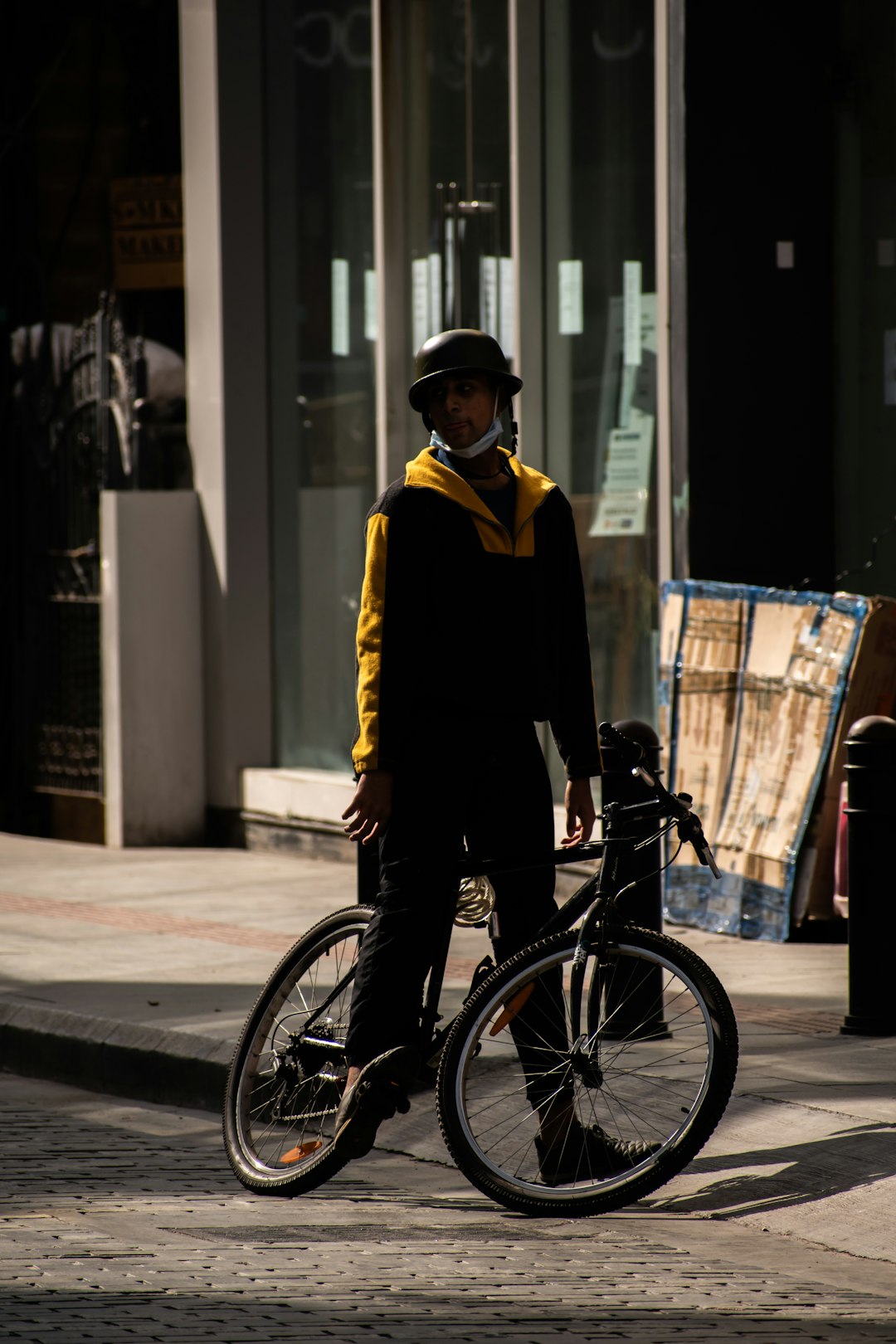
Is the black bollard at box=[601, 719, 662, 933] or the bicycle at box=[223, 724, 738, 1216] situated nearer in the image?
the bicycle at box=[223, 724, 738, 1216]

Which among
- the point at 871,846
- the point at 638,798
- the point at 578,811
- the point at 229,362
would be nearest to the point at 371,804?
the point at 578,811

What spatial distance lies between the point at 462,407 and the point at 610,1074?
157 cm

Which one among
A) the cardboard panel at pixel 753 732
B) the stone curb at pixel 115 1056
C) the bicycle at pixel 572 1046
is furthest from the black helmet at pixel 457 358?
the cardboard panel at pixel 753 732

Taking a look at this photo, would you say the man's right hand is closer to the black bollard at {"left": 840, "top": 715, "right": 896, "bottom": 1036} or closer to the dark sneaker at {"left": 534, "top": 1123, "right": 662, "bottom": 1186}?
the dark sneaker at {"left": 534, "top": 1123, "right": 662, "bottom": 1186}

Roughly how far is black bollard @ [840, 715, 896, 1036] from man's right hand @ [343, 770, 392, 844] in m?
1.73

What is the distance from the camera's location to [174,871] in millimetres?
10805

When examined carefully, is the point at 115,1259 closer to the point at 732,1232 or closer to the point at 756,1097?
the point at 732,1232

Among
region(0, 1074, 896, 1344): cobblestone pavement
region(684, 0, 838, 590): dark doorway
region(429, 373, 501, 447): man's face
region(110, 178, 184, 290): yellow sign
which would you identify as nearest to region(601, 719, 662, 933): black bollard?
region(0, 1074, 896, 1344): cobblestone pavement

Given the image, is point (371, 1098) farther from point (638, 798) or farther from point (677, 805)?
point (638, 798)

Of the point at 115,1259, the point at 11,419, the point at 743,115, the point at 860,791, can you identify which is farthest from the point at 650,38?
the point at 115,1259

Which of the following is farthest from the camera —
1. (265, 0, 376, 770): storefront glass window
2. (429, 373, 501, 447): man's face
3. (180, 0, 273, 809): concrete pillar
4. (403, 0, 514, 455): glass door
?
(180, 0, 273, 809): concrete pillar

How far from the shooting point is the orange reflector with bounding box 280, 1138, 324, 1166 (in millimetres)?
5375

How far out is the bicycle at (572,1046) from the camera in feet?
16.7

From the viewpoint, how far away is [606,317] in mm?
9766
